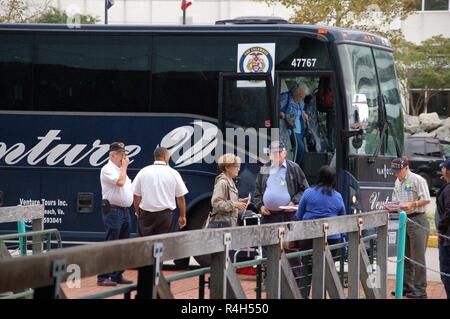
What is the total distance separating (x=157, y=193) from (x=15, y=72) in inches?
181

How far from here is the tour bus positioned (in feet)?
52.3

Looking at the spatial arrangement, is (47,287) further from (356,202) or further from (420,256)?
(356,202)

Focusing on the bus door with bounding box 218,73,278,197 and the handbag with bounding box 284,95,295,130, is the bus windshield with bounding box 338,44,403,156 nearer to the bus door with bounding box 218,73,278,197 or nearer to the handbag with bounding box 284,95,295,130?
the handbag with bounding box 284,95,295,130

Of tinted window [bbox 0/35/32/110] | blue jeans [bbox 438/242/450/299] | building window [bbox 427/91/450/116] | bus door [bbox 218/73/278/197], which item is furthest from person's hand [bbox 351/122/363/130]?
building window [bbox 427/91/450/116]

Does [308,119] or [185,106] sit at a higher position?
→ [185,106]

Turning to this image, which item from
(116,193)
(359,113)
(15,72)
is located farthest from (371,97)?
(15,72)

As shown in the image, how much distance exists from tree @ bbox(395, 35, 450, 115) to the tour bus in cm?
3557

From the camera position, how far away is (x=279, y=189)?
13992 mm

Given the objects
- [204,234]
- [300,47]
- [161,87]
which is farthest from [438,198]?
[204,234]

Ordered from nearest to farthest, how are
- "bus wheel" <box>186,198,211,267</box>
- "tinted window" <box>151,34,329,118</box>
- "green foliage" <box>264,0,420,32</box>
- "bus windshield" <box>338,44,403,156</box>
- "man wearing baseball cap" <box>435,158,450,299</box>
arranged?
1. "man wearing baseball cap" <box>435,158,450,299</box>
2. "bus windshield" <box>338,44,403,156</box>
3. "tinted window" <box>151,34,329,118</box>
4. "bus wheel" <box>186,198,211,267</box>
5. "green foliage" <box>264,0,420,32</box>

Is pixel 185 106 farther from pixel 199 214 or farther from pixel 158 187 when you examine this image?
pixel 158 187

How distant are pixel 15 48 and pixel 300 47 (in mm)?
4622

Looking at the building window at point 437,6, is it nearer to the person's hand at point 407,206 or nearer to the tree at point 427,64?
the tree at point 427,64
